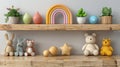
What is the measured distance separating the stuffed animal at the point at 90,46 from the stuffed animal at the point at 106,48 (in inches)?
1.9

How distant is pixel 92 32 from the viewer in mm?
1933

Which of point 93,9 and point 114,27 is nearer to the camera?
point 114,27

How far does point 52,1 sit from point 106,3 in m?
0.44

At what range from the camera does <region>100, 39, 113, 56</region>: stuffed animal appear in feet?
6.08

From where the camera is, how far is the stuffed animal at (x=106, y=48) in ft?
6.08

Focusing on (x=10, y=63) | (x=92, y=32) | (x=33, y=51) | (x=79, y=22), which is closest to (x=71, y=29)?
(x=79, y=22)

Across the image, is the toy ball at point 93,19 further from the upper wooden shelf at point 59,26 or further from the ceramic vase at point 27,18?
the ceramic vase at point 27,18

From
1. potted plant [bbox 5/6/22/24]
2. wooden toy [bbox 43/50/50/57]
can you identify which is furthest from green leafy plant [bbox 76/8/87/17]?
potted plant [bbox 5/6/22/24]

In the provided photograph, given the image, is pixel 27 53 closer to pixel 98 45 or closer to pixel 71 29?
pixel 71 29

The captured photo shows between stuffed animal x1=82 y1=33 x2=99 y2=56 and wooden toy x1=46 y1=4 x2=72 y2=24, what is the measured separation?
0.65ft

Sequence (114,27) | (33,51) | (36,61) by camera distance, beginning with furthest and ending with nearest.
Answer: (33,51) → (114,27) → (36,61)

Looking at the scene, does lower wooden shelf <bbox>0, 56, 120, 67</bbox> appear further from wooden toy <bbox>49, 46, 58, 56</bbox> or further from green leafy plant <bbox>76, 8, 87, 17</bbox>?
green leafy plant <bbox>76, 8, 87, 17</bbox>

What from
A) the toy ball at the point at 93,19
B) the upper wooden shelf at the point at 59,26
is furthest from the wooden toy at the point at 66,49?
the toy ball at the point at 93,19

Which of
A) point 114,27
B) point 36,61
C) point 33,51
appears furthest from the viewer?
point 33,51
